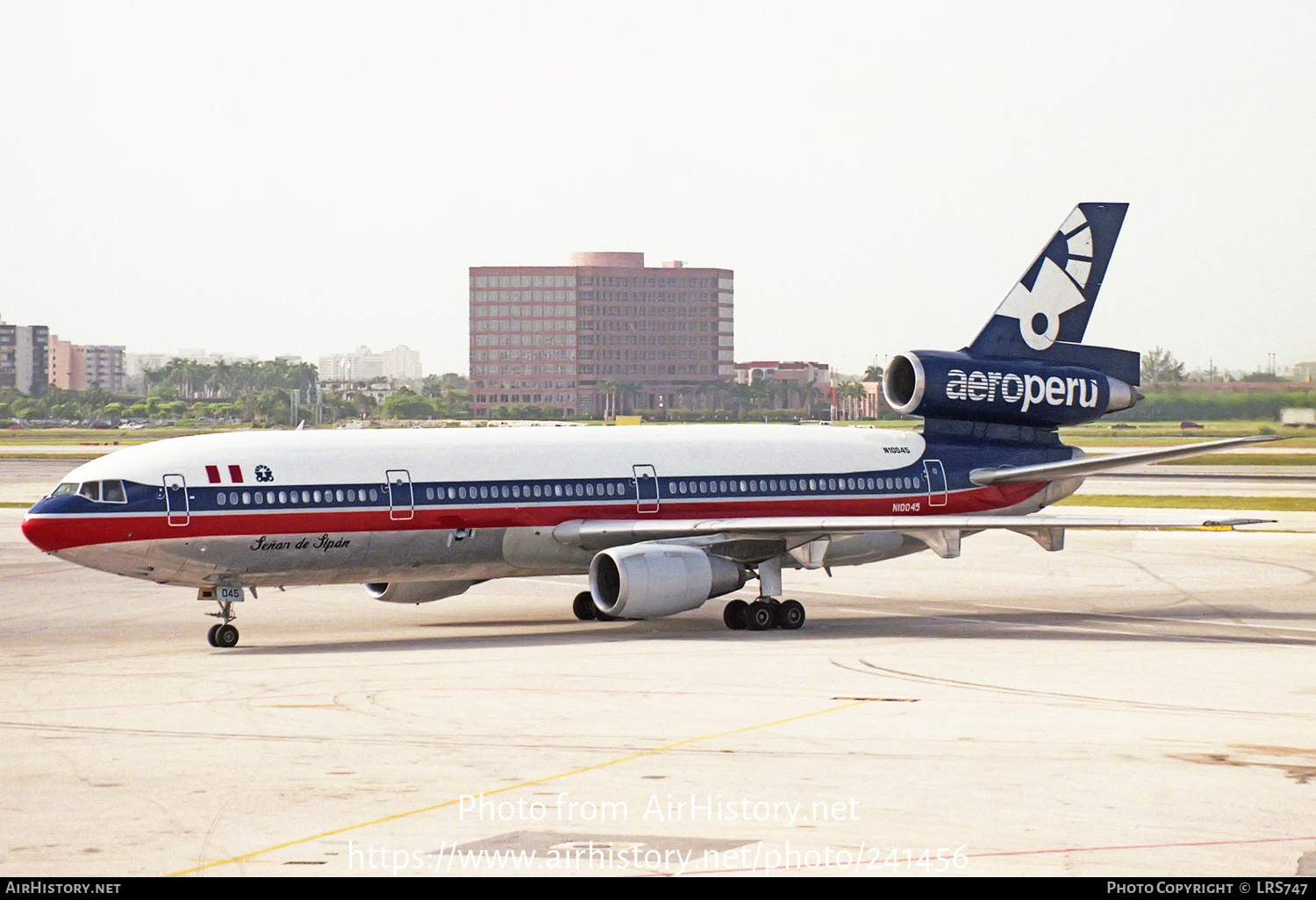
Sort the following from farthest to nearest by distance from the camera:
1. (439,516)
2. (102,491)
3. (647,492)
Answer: (647,492)
(439,516)
(102,491)

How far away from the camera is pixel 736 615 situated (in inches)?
1364

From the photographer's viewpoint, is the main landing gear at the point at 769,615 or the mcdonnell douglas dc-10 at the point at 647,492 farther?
Answer: the main landing gear at the point at 769,615

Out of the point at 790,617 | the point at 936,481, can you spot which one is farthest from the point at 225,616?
the point at 936,481

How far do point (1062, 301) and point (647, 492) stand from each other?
40.0 ft

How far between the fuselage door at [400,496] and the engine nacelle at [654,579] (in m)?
3.91

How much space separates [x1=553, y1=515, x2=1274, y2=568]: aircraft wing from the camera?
33.2m

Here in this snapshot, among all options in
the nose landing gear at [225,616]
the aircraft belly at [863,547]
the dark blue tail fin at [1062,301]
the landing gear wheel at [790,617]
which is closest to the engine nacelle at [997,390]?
the dark blue tail fin at [1062,301]

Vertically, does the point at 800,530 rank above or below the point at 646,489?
below

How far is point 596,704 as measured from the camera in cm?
2366

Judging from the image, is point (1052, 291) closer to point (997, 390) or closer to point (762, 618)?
point (997, 390)

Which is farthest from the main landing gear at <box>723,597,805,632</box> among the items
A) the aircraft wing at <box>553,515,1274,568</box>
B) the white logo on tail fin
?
the white logo on tail fin

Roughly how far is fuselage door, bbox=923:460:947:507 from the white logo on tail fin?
405 cm

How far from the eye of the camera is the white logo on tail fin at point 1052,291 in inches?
1580

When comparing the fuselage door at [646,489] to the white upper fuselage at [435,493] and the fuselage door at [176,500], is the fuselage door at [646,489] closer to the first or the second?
the white upper fuselage at [435,493]
